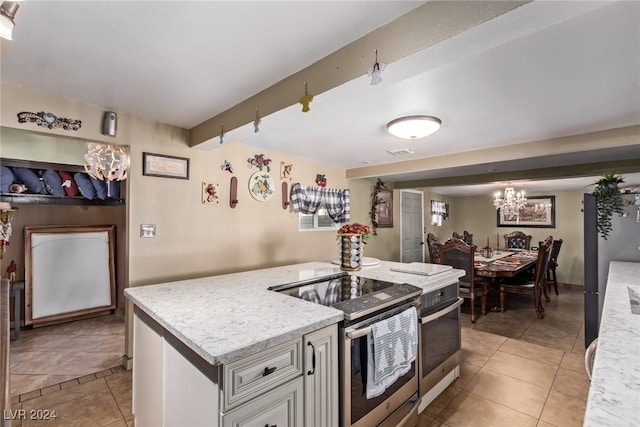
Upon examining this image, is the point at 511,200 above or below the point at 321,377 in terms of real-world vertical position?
above

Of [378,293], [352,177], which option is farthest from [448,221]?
[378,293]

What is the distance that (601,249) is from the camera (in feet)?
8.62

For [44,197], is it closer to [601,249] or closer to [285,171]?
[285,171]

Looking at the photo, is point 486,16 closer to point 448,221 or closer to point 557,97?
point 557,97

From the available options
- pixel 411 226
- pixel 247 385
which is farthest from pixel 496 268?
pixel 247 385

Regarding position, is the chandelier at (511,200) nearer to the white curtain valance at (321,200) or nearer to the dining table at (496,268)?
the dining table at (496,268)

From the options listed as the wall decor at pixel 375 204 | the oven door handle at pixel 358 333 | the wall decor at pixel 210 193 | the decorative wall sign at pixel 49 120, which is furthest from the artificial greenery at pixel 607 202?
the decorative wall sign at pixel 49 120

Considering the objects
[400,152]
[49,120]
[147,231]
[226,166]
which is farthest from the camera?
[400,152]

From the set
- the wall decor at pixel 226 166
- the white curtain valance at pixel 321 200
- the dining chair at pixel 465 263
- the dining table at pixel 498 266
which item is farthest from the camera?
the white curtain valance at pixel 321 200

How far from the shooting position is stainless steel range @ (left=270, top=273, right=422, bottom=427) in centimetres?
138

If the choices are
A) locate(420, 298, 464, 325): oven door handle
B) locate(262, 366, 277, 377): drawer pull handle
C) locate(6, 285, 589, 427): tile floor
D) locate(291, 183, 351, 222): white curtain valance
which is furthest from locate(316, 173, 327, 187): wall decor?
locate(262, 366, 277, 377): drawer pull handle

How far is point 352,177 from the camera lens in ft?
15.0

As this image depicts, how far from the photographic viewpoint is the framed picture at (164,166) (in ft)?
8.02

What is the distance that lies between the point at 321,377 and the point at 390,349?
443 mm
